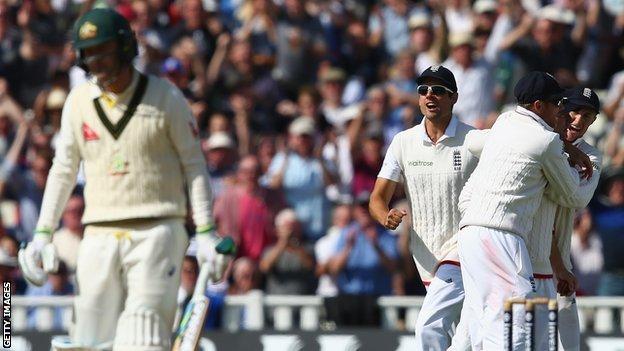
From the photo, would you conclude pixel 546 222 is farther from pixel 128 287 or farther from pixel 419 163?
pixel 128 287

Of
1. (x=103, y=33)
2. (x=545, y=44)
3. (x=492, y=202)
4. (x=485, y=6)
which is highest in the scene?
(x=485, y=6)

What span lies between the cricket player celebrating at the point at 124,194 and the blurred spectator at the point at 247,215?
566 centimetres

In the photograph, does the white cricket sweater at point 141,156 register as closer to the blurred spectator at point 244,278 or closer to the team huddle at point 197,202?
the team huddle at point 197,202

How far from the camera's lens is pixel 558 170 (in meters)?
10.3

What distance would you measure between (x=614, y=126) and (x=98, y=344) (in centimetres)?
822

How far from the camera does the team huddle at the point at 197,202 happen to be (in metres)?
10.4

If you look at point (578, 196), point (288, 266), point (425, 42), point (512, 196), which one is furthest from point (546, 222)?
point (425, 42)

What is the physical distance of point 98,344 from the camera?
11.0 meters

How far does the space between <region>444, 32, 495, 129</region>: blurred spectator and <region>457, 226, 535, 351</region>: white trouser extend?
24.3ft

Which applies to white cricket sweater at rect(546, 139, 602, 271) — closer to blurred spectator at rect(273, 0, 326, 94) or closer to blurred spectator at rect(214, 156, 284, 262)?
blurred spectator at rect(214, 156, 284, 262)

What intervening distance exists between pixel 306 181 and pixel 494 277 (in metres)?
7.15

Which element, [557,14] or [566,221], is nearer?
[566,221]

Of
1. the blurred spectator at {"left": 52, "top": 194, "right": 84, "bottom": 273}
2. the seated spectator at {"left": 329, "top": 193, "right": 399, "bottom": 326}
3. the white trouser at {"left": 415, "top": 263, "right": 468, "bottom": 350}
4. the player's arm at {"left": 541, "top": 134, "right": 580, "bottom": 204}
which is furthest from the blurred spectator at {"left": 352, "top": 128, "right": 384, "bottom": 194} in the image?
the player's arm at {"left": 541, "top": 134, "right": 580, "bottom": 204}

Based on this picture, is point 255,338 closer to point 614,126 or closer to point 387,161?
point 387,161
